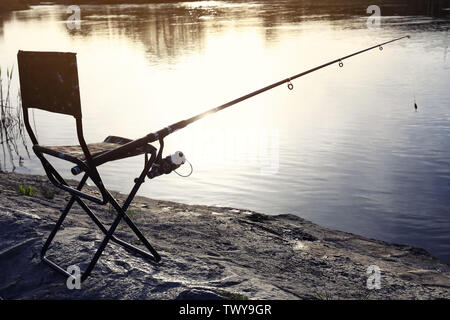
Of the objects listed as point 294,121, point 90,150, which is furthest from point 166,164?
point 294,121

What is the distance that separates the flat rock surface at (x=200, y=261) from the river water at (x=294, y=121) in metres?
2.01

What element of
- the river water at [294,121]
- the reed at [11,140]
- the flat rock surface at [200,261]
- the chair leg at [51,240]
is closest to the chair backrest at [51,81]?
the chair leg at [51,240]

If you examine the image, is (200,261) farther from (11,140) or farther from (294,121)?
(294,121)

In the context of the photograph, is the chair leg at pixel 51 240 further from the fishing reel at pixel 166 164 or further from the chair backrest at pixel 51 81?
the chair backrest at pixel 51 81

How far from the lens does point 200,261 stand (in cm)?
446

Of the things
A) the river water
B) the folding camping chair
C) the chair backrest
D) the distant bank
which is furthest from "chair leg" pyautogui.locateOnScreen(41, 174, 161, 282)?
the distant bank

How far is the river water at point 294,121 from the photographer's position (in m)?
9.39

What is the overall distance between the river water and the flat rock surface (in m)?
2.01

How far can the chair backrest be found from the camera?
3494 millimetres

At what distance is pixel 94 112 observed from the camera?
57.1ft

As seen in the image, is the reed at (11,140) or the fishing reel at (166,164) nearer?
the fishing reel at (166,164)

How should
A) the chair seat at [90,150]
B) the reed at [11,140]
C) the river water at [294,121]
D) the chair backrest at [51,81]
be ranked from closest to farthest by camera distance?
the chair backrest at [51,81] → the chair seat at [90,150] → the river water at [294,121] → the reed at [11,140]
